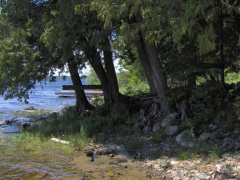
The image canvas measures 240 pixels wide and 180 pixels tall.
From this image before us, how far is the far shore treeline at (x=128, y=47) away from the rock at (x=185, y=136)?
0.74m

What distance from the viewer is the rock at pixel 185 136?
280 inches

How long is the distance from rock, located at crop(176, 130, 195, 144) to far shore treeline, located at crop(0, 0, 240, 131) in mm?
736

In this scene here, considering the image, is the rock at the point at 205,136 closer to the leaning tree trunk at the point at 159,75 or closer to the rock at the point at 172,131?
the rock at the point at 172,131

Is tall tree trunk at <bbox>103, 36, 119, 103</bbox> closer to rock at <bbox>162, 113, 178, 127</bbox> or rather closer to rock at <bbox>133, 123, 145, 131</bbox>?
rock at <bbox>133, 123, 145, 131</bbox>

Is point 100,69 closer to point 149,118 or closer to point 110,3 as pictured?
point 149,118

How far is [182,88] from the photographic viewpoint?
909cm

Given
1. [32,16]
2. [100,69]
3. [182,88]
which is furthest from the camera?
[100,69]

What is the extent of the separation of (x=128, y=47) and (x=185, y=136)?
175 inches

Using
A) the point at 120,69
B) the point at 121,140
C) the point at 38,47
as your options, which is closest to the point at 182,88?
the point at 121,140

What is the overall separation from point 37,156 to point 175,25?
5.14m

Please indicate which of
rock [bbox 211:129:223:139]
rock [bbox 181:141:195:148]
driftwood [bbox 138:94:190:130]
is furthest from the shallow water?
driftwood [bbox 138:94:190:130]

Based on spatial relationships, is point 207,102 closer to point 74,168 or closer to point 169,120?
point 169,120

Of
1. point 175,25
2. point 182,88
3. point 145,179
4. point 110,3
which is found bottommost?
point 145,179

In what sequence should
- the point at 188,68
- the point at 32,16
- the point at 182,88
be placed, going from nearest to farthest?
the point at 188,68 → the point at 182,88 → the point at 32,16
